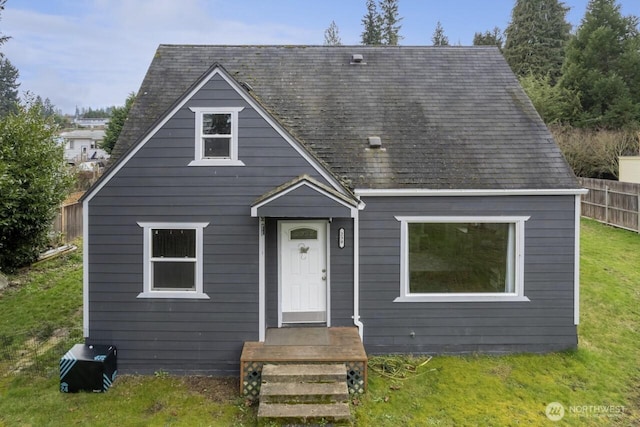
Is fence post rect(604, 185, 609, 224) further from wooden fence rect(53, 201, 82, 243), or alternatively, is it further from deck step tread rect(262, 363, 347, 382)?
wooden fence rect(53, 201, 82, 243)

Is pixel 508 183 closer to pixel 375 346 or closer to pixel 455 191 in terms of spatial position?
pixel 455 191

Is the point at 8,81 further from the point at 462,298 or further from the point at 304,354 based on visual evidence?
the point at 462,298


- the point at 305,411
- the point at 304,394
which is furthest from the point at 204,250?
the point at 305,411

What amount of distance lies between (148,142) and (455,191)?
19.5 feet

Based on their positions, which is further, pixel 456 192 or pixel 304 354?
pixel 456 192

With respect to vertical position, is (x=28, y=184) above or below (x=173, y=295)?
above

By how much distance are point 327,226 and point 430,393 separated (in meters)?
3.49

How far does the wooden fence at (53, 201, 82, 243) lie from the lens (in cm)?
1606

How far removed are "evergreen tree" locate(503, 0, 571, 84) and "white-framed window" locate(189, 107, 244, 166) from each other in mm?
40570

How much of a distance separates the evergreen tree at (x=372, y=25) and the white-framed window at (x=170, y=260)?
129ft

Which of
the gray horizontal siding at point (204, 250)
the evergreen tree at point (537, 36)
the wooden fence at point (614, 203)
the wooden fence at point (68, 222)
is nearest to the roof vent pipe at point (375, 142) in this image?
the gray horizontal siding at point (204, 250)

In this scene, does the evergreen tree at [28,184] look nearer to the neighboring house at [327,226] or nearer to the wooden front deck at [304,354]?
the neighboring house at [327,226]

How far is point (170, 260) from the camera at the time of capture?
7449 millimetres

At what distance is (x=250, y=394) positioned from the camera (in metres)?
6.55
